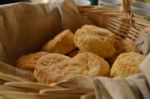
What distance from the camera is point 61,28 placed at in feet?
2.67

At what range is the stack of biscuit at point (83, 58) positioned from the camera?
56cm

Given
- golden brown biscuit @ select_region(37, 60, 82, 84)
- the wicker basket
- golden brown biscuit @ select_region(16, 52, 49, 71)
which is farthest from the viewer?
golden brown biscuit @ select_region(16, 52, 49, 71)

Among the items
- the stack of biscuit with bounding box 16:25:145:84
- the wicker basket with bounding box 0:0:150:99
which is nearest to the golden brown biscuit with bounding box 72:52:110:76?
the stack of biscuit with bounding box 16:25:145:84

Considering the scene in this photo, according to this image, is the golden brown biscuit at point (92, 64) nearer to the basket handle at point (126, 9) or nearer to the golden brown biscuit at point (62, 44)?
the golden brown biscuit at point (62, 44)

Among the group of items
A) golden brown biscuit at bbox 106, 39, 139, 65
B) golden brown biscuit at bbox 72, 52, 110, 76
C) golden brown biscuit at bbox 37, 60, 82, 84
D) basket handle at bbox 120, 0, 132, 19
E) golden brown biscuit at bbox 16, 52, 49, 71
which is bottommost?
golden brown biscuit at bbox 106, 39, 139, 65

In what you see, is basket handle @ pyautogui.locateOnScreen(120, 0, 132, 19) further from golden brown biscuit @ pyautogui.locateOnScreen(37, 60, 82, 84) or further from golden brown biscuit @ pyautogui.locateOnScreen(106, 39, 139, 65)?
golden brown biscuit @ pyautogui.locateOnScreen(37, 60, 82, 84)

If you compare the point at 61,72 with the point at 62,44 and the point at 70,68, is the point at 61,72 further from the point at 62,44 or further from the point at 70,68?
the point at 62,44

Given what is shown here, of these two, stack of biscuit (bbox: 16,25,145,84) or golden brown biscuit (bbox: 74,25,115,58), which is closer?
stack of biscuit (bbox: 16,25,145,84)

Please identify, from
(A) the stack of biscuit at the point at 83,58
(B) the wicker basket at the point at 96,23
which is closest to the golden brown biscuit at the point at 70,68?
(A) the stack of biscuit at the point at 83,58

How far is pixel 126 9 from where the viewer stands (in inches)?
30.0

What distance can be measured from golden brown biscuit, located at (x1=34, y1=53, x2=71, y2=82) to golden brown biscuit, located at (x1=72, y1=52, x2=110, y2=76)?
37mm

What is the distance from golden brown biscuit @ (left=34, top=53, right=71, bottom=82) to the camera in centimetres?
54

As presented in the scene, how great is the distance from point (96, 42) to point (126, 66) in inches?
4.7

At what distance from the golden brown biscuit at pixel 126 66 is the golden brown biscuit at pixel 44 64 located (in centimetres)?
11
